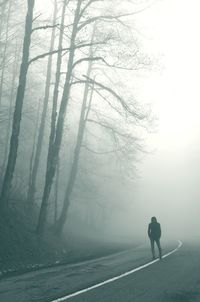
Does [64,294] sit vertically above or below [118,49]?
below

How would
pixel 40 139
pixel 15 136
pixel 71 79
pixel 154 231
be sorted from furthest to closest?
pixel 40 139 < pixel 71 79 < pixel 154 231 < pixel 15 136

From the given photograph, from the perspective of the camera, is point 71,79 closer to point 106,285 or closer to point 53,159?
point 53,159

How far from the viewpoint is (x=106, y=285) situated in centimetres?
1084

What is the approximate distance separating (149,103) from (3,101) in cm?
2568

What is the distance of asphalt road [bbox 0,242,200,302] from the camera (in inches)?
368

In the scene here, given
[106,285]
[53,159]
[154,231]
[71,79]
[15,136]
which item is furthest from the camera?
[71,79]

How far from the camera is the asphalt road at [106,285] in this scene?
9344 millimetres

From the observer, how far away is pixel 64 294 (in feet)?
31.0

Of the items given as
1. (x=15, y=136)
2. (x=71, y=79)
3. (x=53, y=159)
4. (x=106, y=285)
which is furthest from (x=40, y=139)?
(x=106, y=285)

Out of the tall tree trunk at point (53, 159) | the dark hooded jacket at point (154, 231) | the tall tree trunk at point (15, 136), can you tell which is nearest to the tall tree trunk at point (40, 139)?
the tall tree trunk at point (53, 159)

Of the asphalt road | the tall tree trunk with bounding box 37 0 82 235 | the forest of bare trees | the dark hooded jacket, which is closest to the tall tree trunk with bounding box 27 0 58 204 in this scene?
the forest of bare trees

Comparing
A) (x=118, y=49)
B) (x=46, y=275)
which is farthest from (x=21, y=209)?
(x=46, y=275)

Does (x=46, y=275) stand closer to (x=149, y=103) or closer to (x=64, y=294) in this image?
(x=64, y=294)

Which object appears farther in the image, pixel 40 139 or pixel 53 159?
pixel 40 139
